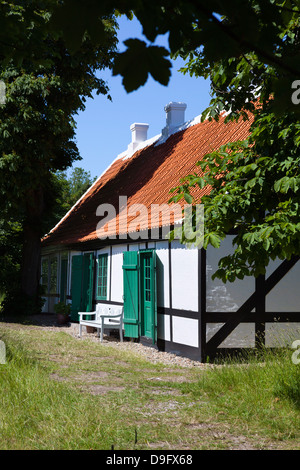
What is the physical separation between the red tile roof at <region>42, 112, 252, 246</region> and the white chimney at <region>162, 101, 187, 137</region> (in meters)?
0.38

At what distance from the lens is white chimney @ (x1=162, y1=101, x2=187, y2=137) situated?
16.9m

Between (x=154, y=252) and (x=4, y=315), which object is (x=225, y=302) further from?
(x=4, y=315)

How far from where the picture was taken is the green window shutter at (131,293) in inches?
476

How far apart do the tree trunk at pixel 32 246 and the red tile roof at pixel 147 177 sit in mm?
666

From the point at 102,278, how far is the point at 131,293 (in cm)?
276

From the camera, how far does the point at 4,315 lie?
58.6 ft

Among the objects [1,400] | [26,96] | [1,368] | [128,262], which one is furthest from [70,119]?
[1,400]

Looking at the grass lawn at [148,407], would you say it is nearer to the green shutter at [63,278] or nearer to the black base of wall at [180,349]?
the black base of wall at [180,349]

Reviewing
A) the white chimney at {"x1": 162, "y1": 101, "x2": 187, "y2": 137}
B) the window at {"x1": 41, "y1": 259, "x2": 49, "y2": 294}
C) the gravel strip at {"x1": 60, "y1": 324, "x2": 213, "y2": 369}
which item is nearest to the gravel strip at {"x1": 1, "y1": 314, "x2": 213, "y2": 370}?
the gravel strip at {"x1": 60, "y1": 324, "x2": 213, "y2": 369}

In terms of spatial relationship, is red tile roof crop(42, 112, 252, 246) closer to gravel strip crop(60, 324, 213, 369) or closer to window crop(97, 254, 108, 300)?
window crop(97, 254, 108, 300)

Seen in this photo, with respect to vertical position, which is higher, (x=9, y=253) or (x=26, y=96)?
(x=26, y=96)

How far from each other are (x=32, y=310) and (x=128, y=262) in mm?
6698

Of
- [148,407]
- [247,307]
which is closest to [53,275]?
[247,307]

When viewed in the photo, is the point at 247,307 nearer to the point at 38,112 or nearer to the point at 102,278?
the point at 102,278
